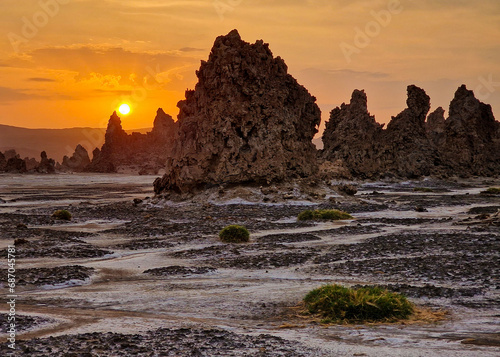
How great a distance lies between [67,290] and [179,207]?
100 feet

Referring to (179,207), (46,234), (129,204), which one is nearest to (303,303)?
(46,234)

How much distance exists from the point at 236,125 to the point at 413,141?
51.5 meters

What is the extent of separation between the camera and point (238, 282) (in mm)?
A: 19844

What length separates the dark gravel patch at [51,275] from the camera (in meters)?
Answer: 20.0

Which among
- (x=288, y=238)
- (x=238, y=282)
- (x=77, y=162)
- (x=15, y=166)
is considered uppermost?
(x=77, y=162)

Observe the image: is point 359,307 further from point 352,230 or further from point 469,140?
point 469,140

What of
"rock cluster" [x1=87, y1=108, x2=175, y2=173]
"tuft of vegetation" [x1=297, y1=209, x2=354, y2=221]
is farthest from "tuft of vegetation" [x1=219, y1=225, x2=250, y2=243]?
"rock cluster" [x1=87, y1=108, x2=175, y2=173]

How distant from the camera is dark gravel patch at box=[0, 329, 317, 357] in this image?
1133cm

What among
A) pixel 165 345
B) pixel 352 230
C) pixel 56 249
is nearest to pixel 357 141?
pixel 352 230

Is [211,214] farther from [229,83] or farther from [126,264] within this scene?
[126,264]

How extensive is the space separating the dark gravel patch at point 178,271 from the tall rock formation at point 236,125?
2853 cm

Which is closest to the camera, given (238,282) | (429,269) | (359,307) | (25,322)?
(25,322)

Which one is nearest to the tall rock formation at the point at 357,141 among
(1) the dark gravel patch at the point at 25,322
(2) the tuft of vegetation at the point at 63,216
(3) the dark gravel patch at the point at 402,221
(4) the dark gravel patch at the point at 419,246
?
(3) the dark gravel patch at the point at 402,221

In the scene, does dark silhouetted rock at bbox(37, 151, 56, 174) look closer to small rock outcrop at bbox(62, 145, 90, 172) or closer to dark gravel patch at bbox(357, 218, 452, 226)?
small rock outcrop at bbox(62, 145, 90, 172)
